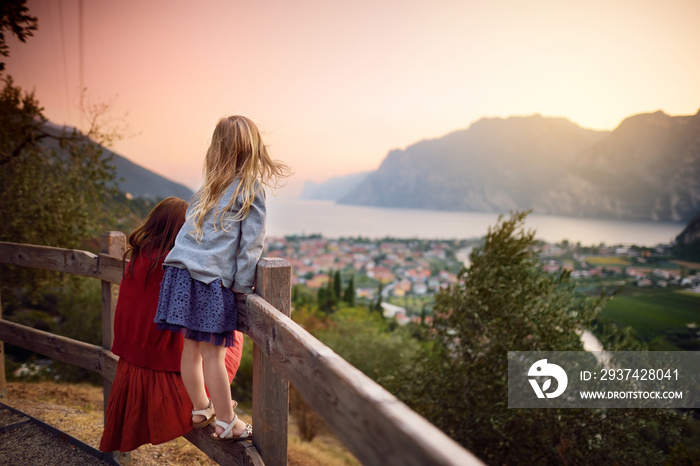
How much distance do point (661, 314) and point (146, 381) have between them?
3497 centimetres

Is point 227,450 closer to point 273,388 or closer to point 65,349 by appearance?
point 273,388

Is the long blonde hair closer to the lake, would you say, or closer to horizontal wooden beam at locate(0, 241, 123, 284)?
horizontal wooden beam at locate(0, 241, 123, 284)

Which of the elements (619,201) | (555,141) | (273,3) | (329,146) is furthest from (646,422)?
(555,141)

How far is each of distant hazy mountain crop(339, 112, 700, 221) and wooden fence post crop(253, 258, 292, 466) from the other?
68245 millimetres

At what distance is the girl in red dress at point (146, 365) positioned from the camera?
2227 millimetres

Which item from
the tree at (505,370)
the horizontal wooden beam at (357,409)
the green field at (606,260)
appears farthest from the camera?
the green field at (606,260)

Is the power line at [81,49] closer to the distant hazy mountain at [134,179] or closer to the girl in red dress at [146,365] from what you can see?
the distant hazy mountain at [134,179]

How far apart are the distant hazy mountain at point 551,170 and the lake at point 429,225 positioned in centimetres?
335

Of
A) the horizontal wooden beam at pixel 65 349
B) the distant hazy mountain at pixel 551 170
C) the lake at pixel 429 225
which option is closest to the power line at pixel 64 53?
the horizontal wooden beam at pixel 65 349

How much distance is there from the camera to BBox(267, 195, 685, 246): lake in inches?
2435

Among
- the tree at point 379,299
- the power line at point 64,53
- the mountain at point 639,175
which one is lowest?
the tree at point 379,299

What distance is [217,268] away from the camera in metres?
1.96

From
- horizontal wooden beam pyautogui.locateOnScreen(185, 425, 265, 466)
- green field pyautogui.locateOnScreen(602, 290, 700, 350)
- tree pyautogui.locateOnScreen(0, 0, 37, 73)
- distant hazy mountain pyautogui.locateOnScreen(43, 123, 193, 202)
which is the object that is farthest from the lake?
horizontal wooden beam pyautogui.locateOnScreen(185, 425, 265, 466)

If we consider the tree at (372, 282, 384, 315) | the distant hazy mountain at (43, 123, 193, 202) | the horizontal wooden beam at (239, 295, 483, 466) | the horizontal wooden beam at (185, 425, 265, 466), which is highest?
the distant hazy mountain at (43, 123, 193, 202)
